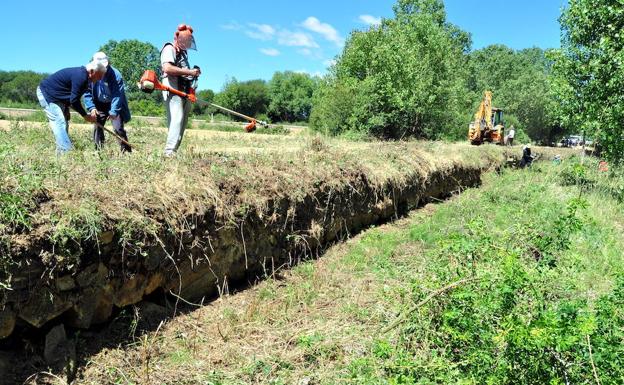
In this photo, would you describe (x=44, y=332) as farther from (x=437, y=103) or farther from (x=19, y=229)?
(x=437, y=103)

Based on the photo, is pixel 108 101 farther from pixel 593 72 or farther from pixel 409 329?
pixel 593 72

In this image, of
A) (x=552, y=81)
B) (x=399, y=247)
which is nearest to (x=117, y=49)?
(x=552, y=81)

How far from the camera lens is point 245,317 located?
4.67 meters

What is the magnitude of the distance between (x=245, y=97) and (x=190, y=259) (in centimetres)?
5955

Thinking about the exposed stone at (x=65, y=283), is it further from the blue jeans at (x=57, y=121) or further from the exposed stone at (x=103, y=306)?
the blue jeans at (x=57, y=121)

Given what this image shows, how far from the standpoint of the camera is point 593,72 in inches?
525

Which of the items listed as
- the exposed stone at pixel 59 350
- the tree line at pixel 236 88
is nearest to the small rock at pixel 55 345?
the exposed stone at pixel 59 350

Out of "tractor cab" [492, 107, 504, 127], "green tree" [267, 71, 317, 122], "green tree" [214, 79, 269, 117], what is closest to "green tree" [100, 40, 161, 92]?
"green tree" [214, 79, 269, 117]

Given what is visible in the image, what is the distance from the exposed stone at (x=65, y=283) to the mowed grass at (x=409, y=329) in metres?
0.60

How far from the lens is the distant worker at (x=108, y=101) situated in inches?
261

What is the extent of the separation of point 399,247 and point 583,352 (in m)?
4.36

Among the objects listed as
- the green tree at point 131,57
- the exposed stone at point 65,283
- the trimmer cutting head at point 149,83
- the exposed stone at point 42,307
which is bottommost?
the exposed stone at point 42,307

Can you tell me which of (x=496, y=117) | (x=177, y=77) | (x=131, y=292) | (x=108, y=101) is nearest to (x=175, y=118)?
(x=177, y=77)

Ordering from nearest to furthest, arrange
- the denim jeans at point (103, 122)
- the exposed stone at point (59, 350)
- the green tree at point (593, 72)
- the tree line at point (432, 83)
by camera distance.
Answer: the exposed stone at point (59, 350) → the denim jeans at point (103, 122) → the green tree at point (593, 72) → the tree line at point (432, 83)
